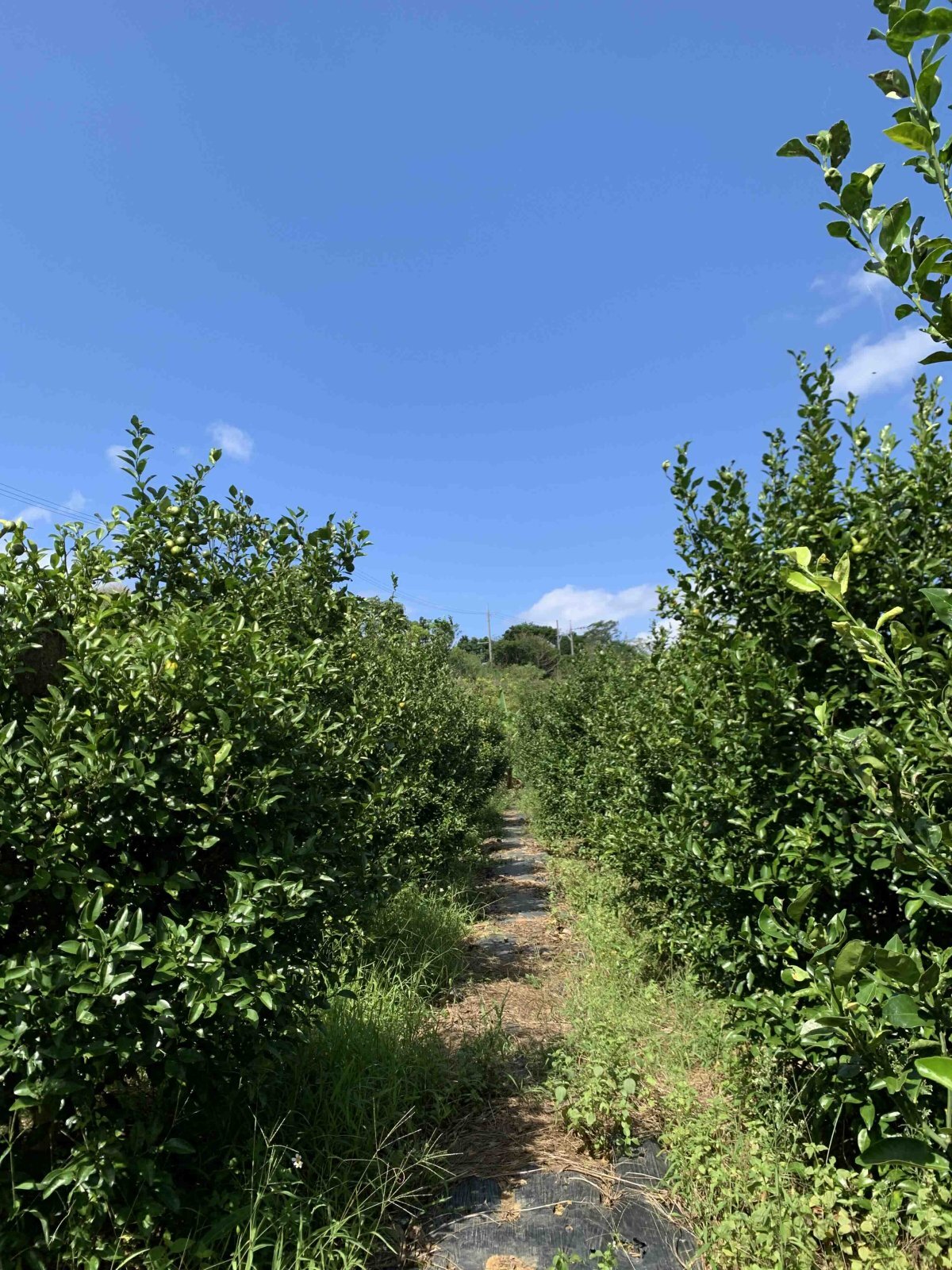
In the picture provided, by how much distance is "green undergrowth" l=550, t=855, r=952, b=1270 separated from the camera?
2.09 m

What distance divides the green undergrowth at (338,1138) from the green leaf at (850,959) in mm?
1874

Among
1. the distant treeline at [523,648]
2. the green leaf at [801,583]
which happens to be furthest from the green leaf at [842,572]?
the distant treeline at [523,648]

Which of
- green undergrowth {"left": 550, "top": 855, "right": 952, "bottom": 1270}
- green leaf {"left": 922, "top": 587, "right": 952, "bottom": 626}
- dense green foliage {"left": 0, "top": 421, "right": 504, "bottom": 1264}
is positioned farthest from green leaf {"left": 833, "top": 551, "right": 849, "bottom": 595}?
dense green foliage {"left": 0, "top": 421, "right": 504, "bottom": 1264}

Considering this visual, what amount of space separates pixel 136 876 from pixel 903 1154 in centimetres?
199

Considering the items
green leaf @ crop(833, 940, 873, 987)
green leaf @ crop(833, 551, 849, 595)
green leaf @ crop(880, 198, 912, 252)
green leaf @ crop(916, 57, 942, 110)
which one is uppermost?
green leaf @ crop(916, 57, 942, 110)

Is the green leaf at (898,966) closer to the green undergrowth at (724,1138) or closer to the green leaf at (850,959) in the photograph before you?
the green leaf at (850,959)

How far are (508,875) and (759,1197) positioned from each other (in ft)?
23.3

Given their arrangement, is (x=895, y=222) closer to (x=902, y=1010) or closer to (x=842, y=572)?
(x=842, y=572)

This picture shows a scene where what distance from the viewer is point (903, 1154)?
34.2 inches

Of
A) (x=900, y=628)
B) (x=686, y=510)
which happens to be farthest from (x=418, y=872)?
(x=900, y=628)

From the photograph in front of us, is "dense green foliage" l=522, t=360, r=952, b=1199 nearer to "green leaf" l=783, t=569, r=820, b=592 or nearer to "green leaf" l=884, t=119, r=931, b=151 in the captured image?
"green leaf" l=783, t=569, r=820, b=592

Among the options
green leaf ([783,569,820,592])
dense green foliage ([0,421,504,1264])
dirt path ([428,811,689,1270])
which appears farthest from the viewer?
dirt path ([428,811,689,1270])

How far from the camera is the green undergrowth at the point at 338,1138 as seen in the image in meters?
2.13

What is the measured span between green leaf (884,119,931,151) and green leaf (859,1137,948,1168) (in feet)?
4.14
